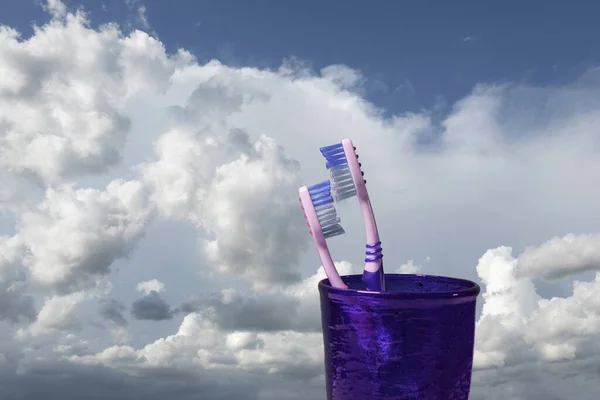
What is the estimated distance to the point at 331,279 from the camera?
6.88 ft

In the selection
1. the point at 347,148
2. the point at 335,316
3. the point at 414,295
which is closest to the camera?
the point at 414,295

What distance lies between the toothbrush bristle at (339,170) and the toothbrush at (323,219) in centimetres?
5

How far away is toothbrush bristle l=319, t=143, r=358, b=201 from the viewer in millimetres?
2223

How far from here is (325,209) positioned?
7.19ft

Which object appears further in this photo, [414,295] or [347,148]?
[347,148]

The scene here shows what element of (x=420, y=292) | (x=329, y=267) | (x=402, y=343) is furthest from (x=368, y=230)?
(x=402, y=343)

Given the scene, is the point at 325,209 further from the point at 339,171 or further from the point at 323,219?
the point at 339,171

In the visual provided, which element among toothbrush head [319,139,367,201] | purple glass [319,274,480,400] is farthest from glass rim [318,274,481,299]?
toothbrush head [319,139,367,201]

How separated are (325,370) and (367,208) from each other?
56cm

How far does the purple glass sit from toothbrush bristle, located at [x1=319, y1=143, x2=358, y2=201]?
42cm

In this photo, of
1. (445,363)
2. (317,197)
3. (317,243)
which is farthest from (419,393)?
(317,197)

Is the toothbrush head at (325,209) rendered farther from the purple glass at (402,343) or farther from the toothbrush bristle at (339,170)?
the purple glass at (402,343)

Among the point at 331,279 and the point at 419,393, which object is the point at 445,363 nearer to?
the point at 419,393

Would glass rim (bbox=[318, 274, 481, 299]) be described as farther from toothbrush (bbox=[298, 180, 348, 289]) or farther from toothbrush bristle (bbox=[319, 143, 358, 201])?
toothbrush bristle (bbox=[319, 143, 358, 201])
